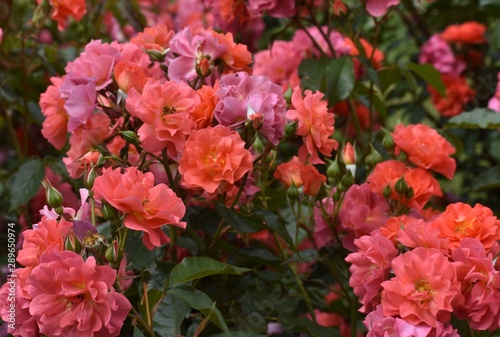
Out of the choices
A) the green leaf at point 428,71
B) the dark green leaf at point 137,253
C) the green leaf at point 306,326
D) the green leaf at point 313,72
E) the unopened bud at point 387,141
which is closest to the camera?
the dark green leaf at point 137,253

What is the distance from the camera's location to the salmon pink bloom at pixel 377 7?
1548 millimetres

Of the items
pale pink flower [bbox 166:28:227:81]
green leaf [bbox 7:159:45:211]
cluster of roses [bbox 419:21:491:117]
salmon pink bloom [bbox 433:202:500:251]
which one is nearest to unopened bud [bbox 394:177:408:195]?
salmon pink bloom [bbox 433:202:500:251]

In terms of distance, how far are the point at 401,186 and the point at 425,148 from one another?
4.2 inches

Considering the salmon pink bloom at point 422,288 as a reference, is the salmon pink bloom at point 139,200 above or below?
above

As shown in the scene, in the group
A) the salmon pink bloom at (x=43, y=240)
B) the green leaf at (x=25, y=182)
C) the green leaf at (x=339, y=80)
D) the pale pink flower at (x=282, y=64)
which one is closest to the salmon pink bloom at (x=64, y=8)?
the green leaf at (x=25, y=182)

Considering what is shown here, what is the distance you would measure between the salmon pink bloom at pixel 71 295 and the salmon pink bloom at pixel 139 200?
0.08m

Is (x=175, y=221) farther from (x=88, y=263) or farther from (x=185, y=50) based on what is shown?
(x=185, y=50)

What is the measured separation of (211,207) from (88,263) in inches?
13.5

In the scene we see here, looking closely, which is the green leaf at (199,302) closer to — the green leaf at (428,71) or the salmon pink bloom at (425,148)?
the salmon pink bloom at (425,148)

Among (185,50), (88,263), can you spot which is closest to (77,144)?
(185,50)

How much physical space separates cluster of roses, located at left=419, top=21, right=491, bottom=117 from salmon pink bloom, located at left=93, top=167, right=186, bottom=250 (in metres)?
1.60

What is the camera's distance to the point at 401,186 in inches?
49.4

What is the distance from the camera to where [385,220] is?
4.21 ft

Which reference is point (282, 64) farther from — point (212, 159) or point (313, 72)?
point (212, 159)
